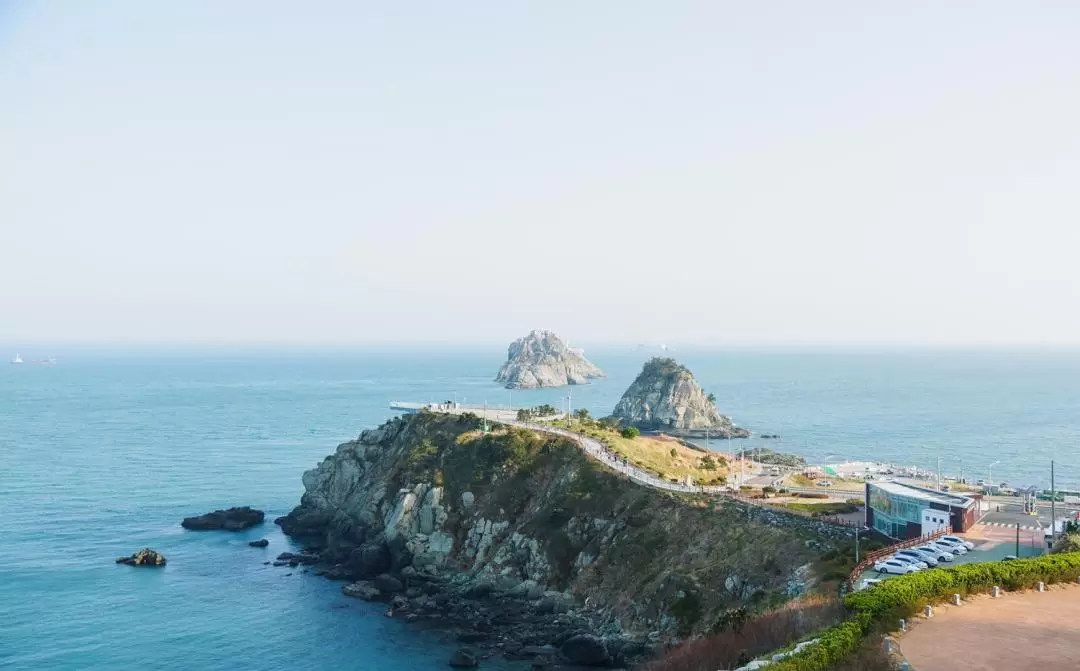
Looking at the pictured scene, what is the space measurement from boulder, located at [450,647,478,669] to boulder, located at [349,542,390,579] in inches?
819

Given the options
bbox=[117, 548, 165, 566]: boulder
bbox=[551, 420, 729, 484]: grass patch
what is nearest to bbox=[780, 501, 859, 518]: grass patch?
bbox=[551, 420, 729, 484]: grass patch

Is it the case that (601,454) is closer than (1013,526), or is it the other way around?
(1013,526)

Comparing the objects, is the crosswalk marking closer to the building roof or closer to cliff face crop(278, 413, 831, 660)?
the building roof

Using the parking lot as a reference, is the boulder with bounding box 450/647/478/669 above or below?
below

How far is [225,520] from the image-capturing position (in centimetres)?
8931

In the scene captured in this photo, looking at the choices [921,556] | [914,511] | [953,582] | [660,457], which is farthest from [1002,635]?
[660,457]

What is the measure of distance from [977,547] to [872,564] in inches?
351

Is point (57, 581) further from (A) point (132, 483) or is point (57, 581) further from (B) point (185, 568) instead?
(A) point (132, 483)

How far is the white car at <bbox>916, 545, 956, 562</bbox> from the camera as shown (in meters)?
45.8

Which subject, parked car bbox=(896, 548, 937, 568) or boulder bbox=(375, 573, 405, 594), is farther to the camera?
boulder bbox=(375, 573, 405, 594)

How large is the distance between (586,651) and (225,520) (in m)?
53.6

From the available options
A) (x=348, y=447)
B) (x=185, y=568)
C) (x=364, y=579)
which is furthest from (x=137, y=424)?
(x=364, y=579)

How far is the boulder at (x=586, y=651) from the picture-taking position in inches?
2041

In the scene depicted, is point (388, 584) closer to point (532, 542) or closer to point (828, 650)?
point (532, 542)
